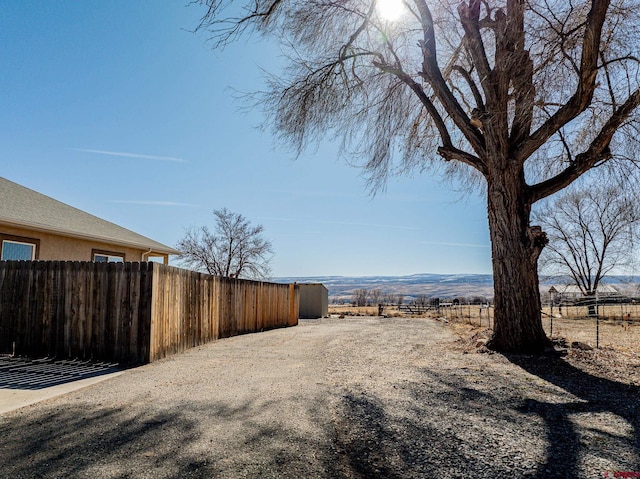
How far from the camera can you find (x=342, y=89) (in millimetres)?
9055

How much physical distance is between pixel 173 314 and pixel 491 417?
6.21m

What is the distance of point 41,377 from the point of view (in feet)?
18.6

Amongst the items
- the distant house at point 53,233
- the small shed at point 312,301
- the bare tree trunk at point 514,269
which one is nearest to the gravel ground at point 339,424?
the bare tree trunk at point 514,269

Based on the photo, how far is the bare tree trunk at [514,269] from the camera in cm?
734

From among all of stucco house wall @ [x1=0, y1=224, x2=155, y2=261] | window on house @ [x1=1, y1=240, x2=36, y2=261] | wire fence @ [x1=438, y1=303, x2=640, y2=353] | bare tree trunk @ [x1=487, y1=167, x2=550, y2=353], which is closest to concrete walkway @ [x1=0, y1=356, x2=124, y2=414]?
window on house @ [x1=1, y1=240, x2=36, y2=261]

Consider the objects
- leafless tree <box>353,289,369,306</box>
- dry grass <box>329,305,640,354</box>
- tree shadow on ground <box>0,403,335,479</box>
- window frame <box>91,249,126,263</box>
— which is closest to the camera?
tree shadow on ground <box>0,403,335,479</box>

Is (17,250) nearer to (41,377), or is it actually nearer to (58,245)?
(58,245)

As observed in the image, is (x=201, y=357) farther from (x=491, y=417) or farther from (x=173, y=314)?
(x=491, y=417)

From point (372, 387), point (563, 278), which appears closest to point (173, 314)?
point (372, 387)

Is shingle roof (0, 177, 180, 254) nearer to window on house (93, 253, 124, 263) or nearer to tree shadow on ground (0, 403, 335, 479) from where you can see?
window on house (93, 253, 124, 263)

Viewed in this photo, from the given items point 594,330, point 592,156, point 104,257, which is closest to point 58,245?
point 104,257

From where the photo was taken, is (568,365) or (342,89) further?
(342,89)

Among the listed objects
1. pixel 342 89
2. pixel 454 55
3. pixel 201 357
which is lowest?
pixel 201 357

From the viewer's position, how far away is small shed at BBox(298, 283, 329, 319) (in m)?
25.9
